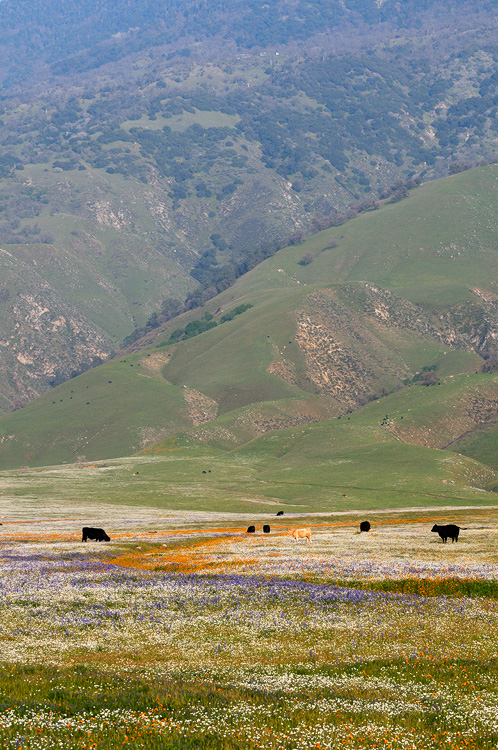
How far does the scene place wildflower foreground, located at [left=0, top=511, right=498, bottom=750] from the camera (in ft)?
50.7

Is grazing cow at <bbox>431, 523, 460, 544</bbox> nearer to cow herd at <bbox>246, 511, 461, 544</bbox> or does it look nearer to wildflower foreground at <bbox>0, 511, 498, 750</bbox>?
cow herd at <bbox>246, 511, 461, 544</bbox>

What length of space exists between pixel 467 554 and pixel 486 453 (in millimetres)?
133100

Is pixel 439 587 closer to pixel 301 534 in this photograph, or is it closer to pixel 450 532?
pixel 450 532

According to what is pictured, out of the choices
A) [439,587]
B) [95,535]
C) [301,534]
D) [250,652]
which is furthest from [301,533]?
[250,652]

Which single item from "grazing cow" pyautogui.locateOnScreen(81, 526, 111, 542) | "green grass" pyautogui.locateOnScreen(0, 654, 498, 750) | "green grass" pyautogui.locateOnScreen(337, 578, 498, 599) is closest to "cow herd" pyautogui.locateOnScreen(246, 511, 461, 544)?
"grazing cow" pyautogui.locateOnScreen(81, 526, 111, 542)

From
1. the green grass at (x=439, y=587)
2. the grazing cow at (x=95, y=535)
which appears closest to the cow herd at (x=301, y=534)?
the grazing cow at (x=95, y=535)

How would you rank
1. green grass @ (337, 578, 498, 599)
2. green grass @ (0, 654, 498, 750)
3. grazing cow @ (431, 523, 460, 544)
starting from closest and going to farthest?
green grass @ (0, 654, 498, 750), green grass @ (337, 578, 498, 599), grazing cow @ (431, 523, 460, 544)

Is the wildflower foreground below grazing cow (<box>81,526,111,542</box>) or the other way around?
the other way around

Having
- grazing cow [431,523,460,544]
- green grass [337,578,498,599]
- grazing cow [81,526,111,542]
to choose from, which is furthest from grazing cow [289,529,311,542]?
green grass [337,578,498,599]

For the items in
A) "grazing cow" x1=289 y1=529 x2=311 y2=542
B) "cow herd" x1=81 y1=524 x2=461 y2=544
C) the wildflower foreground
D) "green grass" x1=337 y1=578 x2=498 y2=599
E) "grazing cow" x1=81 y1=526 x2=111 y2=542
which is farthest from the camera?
"grazing cow" x1=289 y1=529 x2=311 y2=542

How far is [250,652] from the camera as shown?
76.0 ft

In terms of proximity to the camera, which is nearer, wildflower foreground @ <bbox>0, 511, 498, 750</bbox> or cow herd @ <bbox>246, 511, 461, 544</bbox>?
wildflower foreground @ <bbox>0, 511, 498, 750</bbox>

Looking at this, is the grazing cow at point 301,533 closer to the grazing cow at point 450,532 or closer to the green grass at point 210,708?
the grazing cow at point 450,532

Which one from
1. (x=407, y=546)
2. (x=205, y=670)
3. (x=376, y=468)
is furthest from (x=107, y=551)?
(x=376, y=468)
